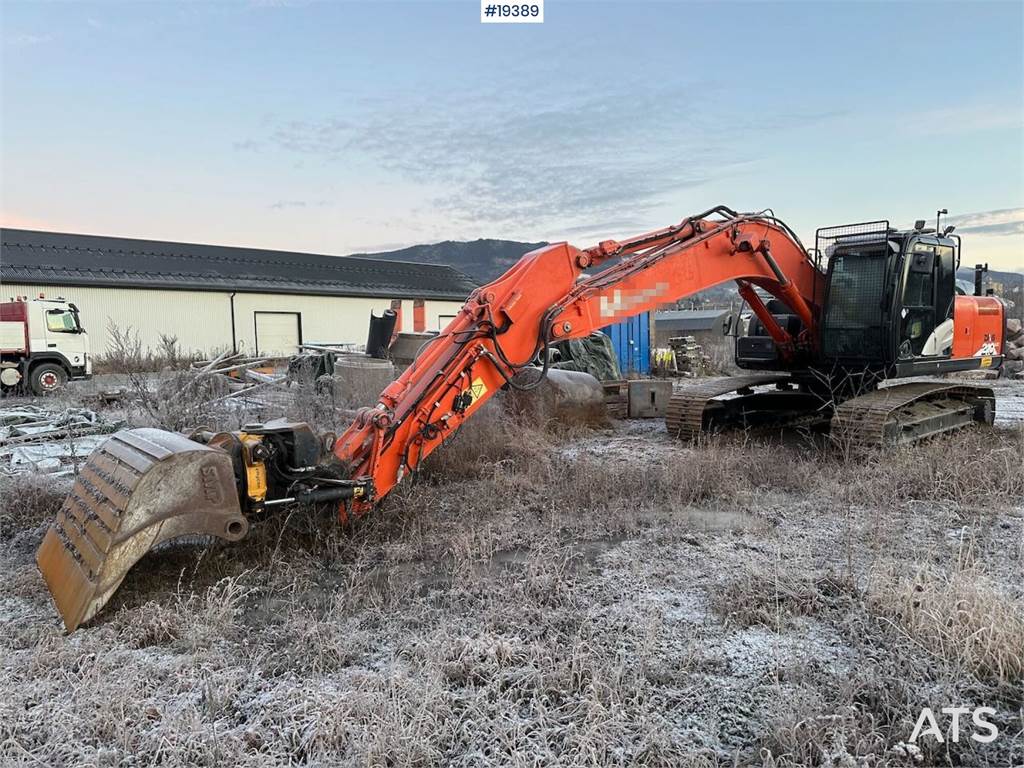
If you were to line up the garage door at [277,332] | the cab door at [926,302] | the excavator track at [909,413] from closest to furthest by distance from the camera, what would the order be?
1. the excavator track at [909,413]
2. the cab door at [926,302]
3. the garage door at [277,332]

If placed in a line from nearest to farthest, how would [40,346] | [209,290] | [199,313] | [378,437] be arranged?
1. [378,437]
2. [40,346]
3. [199,313]
4. [209,290]

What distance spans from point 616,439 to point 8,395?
13673 millimetres

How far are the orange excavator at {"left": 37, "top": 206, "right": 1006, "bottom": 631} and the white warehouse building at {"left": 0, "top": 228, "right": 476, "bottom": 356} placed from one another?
20711 mm

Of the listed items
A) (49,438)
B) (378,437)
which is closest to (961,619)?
(378,437)

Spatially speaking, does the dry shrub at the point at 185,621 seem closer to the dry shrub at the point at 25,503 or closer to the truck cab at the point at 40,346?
the dry shrub at the point at 25,503

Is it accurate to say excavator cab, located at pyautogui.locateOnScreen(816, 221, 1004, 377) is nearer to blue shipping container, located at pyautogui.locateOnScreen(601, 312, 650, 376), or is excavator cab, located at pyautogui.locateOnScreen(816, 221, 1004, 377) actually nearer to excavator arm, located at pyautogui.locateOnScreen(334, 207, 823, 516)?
excavator arm, located at pyautogui.locateOnScreen(334, 207, 823, 516)

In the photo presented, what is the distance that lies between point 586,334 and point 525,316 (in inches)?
27.8

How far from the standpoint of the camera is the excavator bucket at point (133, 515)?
3.64 m

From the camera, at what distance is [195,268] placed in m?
28.2

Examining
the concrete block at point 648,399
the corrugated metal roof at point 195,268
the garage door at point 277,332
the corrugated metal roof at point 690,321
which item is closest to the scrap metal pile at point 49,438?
the concrete block at point 648,399

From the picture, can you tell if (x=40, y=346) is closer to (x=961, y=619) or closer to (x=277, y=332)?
(x=277, y=332)

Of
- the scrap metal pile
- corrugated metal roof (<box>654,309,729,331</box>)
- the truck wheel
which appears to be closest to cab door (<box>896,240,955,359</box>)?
the scrap metal pile

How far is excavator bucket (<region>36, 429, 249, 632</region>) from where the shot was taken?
11.9 ft

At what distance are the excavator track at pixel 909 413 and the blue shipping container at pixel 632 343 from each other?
31.7 feet
